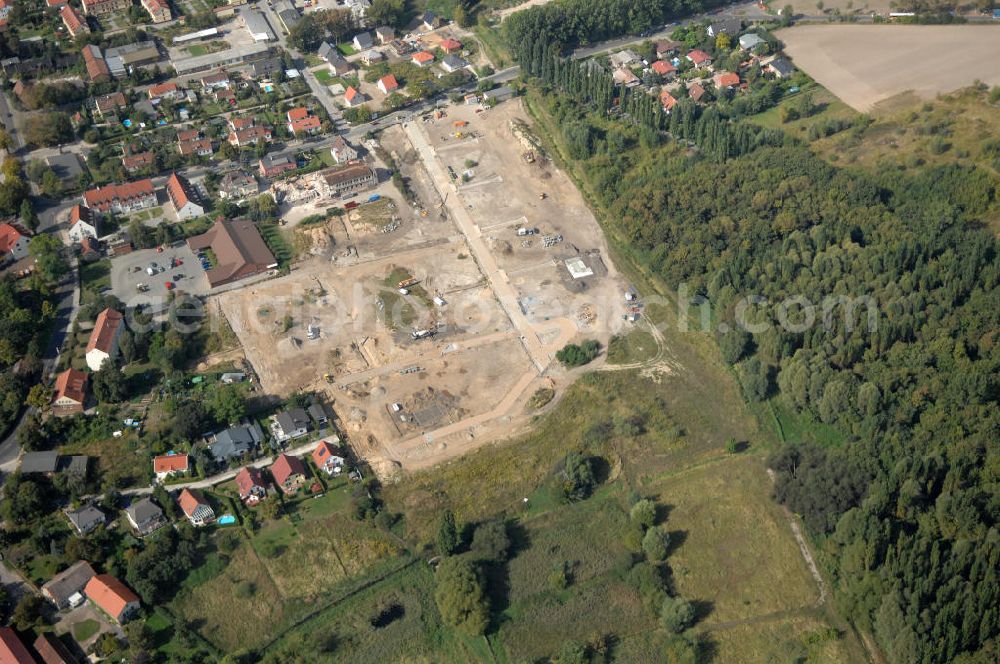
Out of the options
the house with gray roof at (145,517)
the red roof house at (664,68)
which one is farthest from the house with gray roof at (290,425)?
the red roof house at (664,68)

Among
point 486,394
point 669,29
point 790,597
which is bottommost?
point 790,597

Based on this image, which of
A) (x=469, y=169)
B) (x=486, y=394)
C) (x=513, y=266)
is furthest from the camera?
(x=469, y=169)

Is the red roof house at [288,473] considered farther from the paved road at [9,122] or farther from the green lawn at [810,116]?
the green lawn at [810,116]

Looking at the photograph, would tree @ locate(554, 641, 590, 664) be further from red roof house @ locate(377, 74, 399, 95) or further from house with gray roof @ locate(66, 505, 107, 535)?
red roof house @ locate(377, 74, 399, 95)

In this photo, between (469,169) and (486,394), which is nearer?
(486,394)

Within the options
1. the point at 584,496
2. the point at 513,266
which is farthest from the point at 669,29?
the point at 584,496

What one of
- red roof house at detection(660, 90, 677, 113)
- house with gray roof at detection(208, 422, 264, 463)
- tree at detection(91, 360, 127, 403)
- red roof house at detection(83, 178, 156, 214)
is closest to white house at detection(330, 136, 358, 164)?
red roof house at detection(83, 178, 156, 214)

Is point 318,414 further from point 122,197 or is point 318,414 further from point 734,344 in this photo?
point 122,197

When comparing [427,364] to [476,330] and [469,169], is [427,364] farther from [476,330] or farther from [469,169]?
[469,169]
